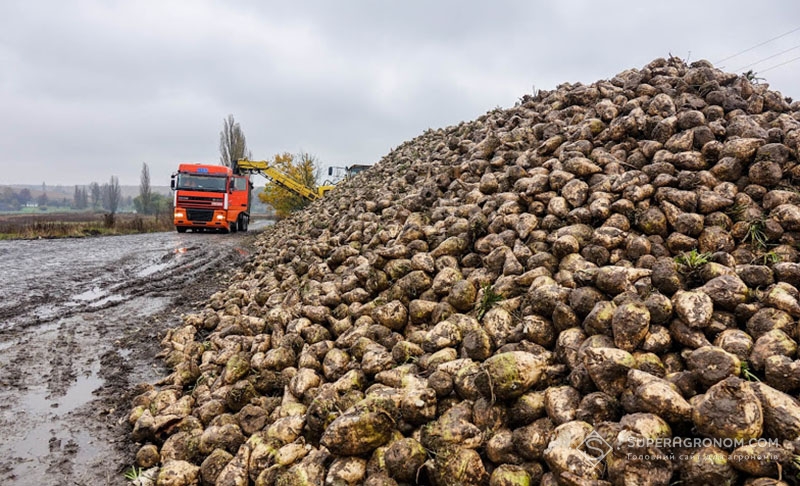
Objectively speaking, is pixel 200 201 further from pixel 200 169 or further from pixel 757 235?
pixel 757 235

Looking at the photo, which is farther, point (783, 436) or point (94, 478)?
point (94, 478)

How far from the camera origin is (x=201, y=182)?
657 inches

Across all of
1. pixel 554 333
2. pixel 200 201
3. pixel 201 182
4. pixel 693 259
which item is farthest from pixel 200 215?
→ pixel 693 259

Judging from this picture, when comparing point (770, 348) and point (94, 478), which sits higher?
point (770, 348)

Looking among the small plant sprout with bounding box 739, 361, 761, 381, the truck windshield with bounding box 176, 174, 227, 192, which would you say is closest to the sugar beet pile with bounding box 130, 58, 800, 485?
the small plant sprout with bounding box 739, 361, 761, 381

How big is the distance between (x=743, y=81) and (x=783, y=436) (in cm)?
391

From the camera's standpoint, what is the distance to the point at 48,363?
4.49 meters

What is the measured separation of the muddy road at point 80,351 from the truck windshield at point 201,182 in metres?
6.16

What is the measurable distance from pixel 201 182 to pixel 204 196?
1.70 feet

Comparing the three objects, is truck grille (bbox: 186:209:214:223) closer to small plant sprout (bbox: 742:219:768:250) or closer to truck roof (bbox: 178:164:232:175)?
truck roof (bbox: 178:164:232:175)

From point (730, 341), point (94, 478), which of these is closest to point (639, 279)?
point (730, 341)

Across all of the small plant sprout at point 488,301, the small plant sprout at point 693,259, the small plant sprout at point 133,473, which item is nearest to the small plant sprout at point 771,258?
the small plant sprout at point 693,259

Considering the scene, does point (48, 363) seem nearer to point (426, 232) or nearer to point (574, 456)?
point (426, 232)

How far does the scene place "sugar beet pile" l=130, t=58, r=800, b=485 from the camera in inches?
72.5
